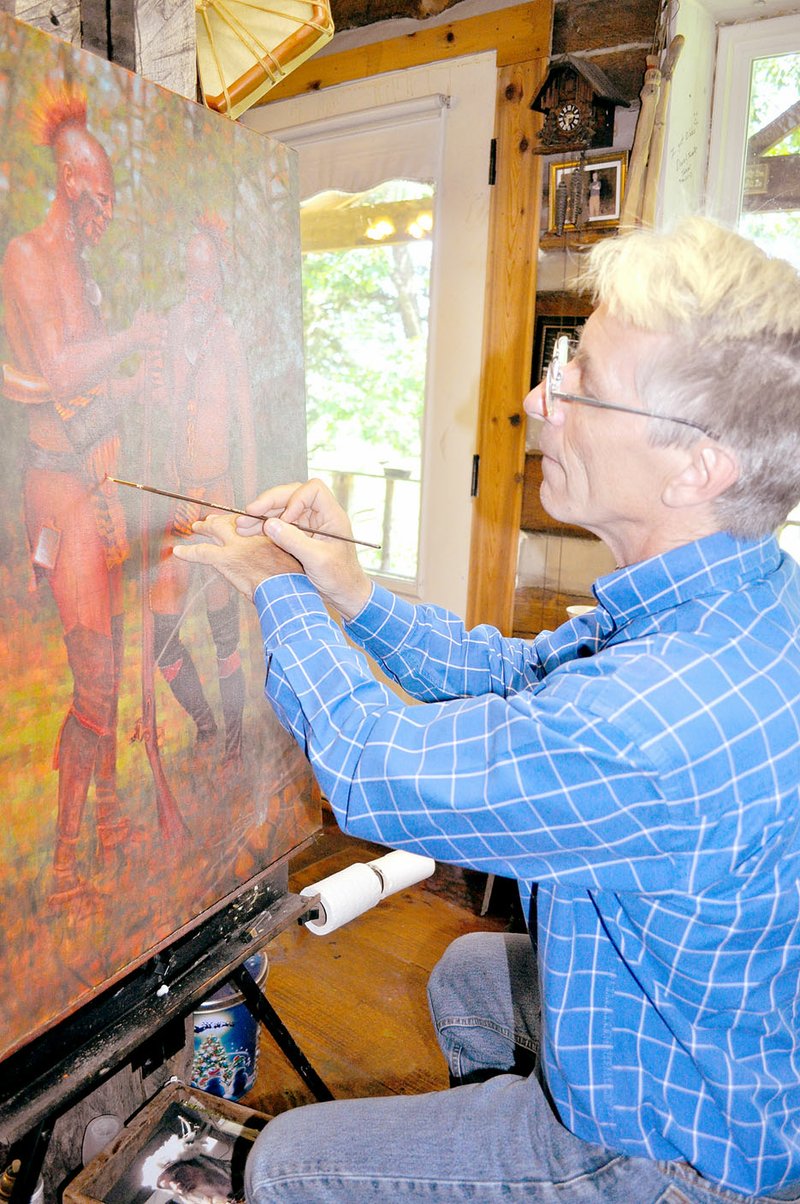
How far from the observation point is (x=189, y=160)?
1160 millimetres

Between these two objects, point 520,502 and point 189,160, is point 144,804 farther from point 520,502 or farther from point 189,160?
point 520,502

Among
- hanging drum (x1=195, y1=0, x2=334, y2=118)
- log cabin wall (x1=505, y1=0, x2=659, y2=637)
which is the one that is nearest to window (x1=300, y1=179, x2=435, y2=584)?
log cabin wall (x1=505, y1=0, x2=659, y2=637)

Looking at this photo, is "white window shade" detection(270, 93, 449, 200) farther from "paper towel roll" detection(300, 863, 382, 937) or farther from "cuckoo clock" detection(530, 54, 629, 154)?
"paper towel roll" detection(300, 863, 382, 937)

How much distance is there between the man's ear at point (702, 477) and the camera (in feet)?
3.19

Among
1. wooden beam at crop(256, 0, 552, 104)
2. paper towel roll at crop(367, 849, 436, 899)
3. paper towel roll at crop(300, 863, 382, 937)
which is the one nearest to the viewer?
paper towel roll at crop(300, 863, 382, 937)

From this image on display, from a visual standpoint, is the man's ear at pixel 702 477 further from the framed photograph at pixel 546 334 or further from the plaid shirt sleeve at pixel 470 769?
the framed photograph at pixel 546 334

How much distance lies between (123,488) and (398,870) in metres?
0.84

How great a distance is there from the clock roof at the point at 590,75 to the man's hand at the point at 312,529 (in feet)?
5.56

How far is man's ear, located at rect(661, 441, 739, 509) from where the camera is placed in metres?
0.97

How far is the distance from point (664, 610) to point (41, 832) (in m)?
0.74

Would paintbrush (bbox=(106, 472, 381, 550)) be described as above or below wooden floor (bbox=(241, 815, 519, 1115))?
above

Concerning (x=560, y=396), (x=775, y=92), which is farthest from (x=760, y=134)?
(x=560, y=396)

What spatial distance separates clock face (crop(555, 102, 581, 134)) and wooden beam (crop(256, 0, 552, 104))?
25cm

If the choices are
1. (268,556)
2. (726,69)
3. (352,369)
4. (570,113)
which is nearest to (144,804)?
(268,556)
